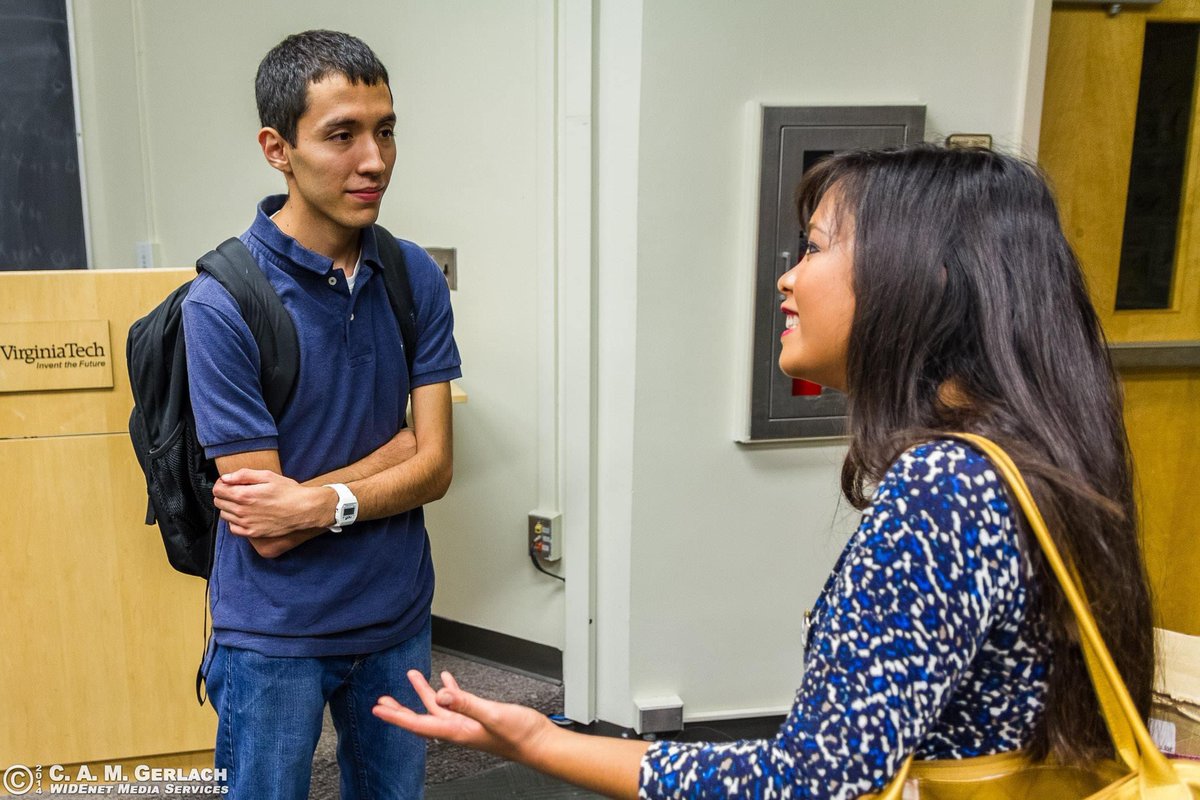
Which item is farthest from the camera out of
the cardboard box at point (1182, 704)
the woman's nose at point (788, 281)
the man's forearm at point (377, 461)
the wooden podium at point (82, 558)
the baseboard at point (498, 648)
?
the baseboard at point (498, 648)

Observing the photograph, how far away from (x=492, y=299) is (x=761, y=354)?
1.01 metres

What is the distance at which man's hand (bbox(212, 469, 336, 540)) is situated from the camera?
171cm

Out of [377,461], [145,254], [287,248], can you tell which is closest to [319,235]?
[287,248]

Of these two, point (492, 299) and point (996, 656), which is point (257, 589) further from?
point (492, 299)

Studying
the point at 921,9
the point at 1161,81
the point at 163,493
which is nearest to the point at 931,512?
the point at 163,493

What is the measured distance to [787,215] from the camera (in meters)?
2.92

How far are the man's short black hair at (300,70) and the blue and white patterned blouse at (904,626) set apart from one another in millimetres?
1334

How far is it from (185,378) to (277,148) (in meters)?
0.48

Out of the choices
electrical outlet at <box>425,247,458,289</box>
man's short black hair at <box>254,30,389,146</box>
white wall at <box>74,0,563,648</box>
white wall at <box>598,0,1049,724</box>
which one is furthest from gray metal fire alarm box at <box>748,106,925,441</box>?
man's short black hair at <box>254,30,389,146</box>

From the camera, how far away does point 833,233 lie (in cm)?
117

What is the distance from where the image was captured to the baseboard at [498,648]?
3.51 meters

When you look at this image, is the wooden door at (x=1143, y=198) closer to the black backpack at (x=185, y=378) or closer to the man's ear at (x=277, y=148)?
the black backpack at (x=185, y=378)

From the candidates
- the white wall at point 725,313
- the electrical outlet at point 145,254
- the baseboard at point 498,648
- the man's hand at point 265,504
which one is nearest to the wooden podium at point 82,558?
the baseboard at point 498,648

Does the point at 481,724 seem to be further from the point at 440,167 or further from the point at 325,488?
the point at 440,167
